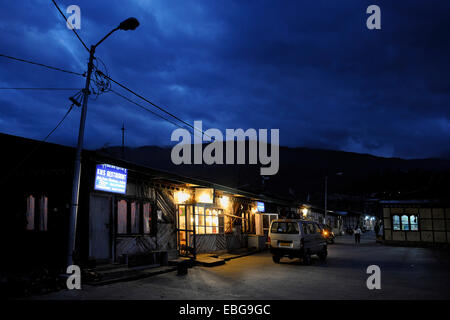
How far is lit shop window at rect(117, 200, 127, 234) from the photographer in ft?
44.9

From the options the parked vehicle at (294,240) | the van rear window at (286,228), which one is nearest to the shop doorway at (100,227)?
the parked vehicle at (294,240)

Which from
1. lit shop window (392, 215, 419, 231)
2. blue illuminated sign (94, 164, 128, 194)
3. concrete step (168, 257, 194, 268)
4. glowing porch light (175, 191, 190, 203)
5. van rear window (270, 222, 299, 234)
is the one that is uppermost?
blue illuminated sign (94, 164, 128, 194)

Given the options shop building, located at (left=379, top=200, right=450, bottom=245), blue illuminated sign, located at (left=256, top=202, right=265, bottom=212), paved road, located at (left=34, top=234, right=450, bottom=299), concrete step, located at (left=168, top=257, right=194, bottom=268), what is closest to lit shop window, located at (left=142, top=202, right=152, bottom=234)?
concrete step, located at (left=168, top=257, right=194, bottom=268)

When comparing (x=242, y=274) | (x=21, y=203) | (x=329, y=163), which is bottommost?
(x=242, y=274)

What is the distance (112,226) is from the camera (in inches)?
523

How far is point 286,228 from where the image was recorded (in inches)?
647

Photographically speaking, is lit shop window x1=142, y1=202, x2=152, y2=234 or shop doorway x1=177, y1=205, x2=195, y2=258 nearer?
lit shop window x1=142, y1=202, x2=152, y2=234

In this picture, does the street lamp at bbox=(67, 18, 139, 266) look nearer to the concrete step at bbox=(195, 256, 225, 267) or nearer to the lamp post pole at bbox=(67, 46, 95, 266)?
A: the lamp post pole at bbox=(67, 46, 95, 266)

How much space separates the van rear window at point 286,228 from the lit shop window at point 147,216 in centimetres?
609

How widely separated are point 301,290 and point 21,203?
10.4 meters

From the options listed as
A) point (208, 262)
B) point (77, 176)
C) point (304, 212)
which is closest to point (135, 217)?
point (208, 262)
